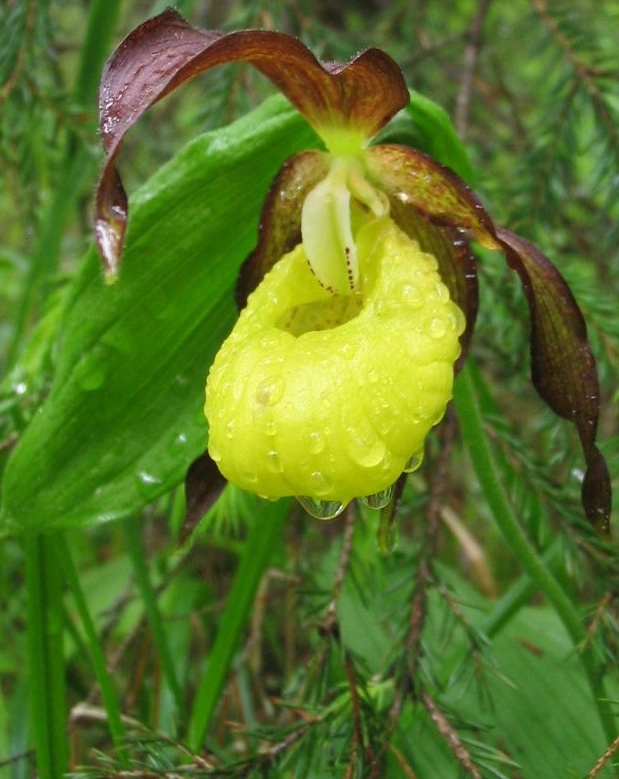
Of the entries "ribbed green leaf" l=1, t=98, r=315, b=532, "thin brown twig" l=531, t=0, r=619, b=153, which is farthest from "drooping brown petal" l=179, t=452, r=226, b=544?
"thin brown twig" l=531, t=0, r=619, b=153

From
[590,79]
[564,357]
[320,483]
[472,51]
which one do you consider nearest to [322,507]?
[320,483]

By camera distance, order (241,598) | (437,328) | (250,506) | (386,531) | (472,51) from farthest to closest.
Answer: (472,51) → (250,506) → (241,598) → (386,531) → (437,328)

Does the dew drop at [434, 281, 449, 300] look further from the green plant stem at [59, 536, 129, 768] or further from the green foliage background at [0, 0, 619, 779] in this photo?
the green plant stem at [59, 536, 129, 768]

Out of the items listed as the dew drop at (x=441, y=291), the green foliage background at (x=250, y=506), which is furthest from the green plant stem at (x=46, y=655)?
the dew drop at (x=441, y=291)

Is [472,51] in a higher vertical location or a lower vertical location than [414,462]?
higher

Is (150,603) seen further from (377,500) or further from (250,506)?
(377,500)

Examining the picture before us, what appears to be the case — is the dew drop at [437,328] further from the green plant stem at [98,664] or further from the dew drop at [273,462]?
the green plant stem at [98,664]

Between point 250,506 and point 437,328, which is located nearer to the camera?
point 437,328
